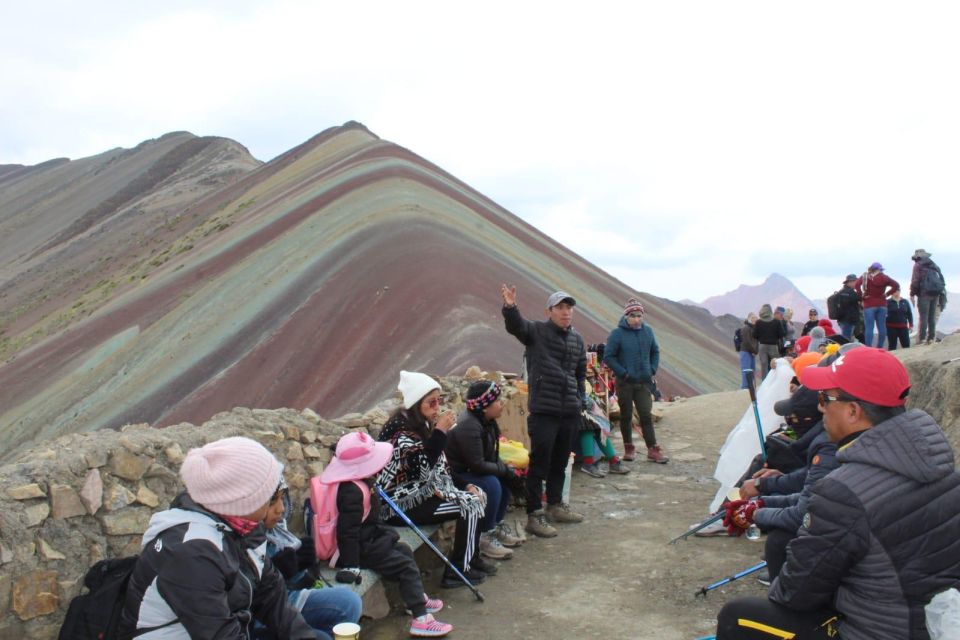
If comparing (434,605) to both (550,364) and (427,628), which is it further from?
(550,364)

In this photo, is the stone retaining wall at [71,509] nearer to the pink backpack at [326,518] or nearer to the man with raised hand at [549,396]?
the pink backpack at [326,518]

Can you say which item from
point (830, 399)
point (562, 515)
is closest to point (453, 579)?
point (562, 515)

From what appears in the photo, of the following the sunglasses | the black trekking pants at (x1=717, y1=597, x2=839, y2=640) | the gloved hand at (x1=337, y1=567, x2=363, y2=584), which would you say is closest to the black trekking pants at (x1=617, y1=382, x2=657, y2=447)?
the gloved hand at (x1=337, y1=567, x2=363, y2=584)

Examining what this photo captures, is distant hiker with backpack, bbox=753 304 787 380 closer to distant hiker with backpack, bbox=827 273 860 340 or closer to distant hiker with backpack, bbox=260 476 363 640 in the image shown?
distant hiker with backpack, bbox=827 273 860 340

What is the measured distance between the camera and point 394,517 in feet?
16.6

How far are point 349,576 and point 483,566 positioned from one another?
1.35 meters

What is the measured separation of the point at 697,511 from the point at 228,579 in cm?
479

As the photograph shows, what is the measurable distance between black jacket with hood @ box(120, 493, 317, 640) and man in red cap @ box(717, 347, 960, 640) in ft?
6.39

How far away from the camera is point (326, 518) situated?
4.41 meters

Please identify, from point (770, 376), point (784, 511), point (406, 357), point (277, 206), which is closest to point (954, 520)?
point (784, 511)

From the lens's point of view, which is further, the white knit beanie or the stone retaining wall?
the white knit beanie

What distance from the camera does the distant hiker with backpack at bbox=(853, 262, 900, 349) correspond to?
38.8ft

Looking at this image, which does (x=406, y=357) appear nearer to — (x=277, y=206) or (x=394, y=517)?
(x=394, y=517)

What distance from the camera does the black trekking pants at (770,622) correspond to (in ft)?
9.27
